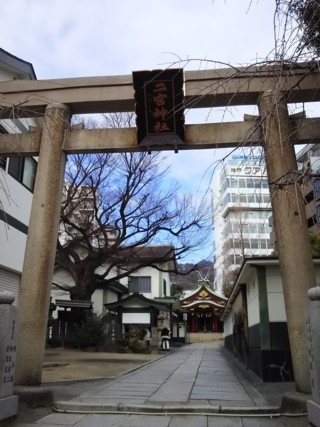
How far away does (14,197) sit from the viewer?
1446cm

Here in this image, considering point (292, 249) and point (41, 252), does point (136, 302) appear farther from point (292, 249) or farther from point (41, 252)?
point (292, 249)

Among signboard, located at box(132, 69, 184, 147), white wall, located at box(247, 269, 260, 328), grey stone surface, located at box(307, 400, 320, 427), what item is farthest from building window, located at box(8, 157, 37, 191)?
grey stone surface, located at box(307, 400, 320, 427)

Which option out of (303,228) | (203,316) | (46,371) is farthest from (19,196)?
(203,316)

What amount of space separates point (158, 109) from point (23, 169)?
335 inches

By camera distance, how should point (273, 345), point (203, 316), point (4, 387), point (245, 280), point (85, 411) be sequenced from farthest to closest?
point (203, 316) → point (245, 280) → point (273, 345) → point (85, 411) → point (4, 387)

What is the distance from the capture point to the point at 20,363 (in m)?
7.28

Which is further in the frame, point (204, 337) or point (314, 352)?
point (204, 337)

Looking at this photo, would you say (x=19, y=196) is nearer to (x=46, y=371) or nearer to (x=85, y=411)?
(x=46, y=371)

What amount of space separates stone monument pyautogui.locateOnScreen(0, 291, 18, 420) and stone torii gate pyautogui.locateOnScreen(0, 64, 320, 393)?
1370mm

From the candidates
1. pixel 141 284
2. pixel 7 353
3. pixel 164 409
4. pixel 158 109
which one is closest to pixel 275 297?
pixel 164 409

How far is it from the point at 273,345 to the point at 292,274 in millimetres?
4216

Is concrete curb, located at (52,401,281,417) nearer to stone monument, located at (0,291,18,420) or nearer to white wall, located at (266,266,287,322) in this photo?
stone monument, located at (0,291,18,420)

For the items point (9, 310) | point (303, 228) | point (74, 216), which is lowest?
point (9, 310)

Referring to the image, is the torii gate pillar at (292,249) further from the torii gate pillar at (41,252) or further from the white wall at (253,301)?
the white wall at (253,301)
